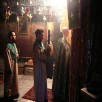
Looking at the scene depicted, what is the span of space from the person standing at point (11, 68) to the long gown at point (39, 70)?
1611mm

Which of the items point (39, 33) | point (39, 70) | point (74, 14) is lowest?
point (39, 70)

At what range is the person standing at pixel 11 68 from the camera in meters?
7.85

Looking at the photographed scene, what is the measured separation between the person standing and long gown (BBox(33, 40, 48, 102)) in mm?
1611

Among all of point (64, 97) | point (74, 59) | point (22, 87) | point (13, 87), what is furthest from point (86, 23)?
point (22, 87)

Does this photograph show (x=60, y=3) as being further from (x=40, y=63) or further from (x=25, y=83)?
(x=25, y=83)

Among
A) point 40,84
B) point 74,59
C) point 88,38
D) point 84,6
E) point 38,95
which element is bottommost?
point 38,95

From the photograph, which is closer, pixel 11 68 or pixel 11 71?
pixel 11 71

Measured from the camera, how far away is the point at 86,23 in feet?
13.4

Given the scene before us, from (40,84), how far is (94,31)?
11.9ft

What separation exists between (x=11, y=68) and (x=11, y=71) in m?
0.17

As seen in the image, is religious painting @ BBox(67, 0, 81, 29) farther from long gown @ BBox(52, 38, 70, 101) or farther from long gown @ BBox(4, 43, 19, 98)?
long gown @ BBox(4, 43, 19, 98)

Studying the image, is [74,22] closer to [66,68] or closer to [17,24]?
[66,68]

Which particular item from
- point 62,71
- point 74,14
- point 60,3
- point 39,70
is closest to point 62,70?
point 62,71

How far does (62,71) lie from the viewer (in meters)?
7.86
